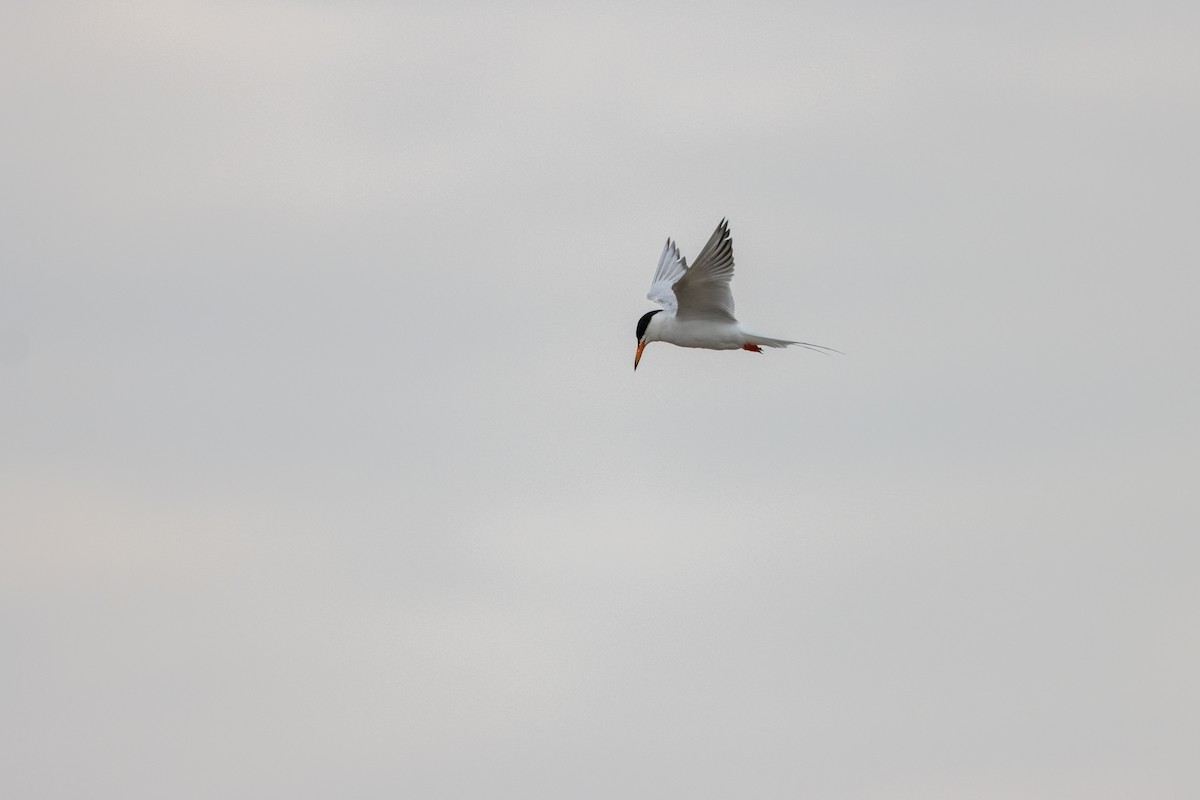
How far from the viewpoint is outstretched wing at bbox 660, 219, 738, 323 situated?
29312 mm

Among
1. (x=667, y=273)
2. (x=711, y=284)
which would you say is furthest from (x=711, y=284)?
(x=667, y=273)

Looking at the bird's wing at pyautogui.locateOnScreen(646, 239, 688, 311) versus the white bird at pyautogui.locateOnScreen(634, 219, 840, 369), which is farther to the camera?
the bird's wing at pyautogui.locateOnScreen(646, 239, 688, 311)

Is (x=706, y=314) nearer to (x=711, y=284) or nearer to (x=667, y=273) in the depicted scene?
(x=711, y=284)

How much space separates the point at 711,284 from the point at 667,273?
4.80 meters

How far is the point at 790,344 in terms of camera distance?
29.6 m

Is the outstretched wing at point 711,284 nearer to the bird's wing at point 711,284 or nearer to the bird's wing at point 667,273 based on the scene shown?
the bird's wing at point 711,284

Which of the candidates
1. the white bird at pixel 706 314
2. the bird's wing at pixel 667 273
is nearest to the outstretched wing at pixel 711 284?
the white bird at pixel 706 314

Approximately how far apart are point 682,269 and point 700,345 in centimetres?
356

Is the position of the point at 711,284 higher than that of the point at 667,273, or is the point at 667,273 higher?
the point at 667,273

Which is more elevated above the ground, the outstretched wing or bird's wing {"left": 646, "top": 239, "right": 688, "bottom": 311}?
bird's wing {"left": 646, "top": 239, "right": 688, "bottom": 311}

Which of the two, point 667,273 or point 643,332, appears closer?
point 643,332

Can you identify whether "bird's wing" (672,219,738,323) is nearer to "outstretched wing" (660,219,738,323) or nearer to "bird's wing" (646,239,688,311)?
"outstretched wing" (660,219,738,323)

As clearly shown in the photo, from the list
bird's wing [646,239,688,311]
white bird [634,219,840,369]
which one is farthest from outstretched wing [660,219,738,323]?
bird's wing [646,239,688,311]

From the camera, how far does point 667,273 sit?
34.7 m
